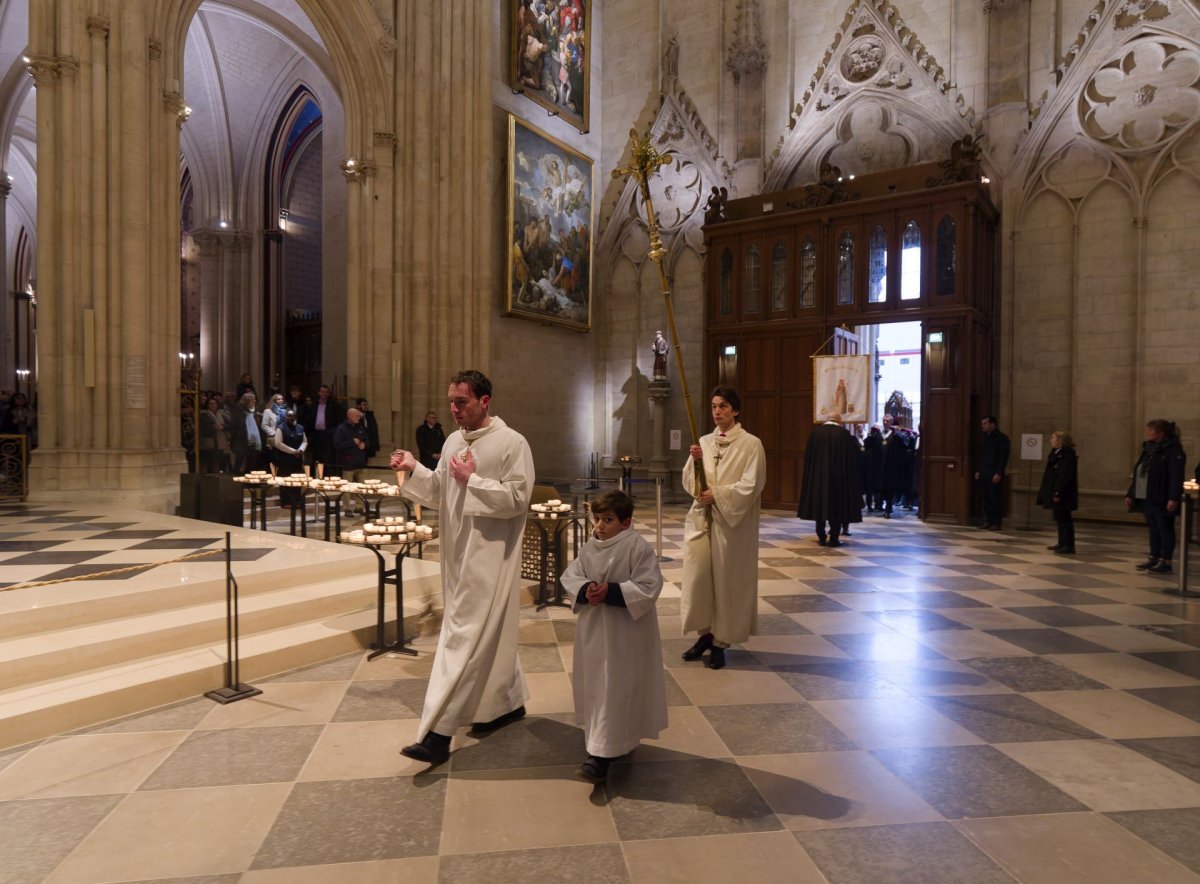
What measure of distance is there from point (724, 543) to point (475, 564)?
70.5 inches

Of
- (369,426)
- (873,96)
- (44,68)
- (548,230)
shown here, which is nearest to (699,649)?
(369,426)

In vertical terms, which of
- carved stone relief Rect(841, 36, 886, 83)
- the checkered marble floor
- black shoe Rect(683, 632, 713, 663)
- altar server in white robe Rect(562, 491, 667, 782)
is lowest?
the checkered marble floor

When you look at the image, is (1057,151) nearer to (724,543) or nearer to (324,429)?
(724,543)

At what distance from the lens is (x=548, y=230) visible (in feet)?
50.8

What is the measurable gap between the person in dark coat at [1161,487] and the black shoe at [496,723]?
7.25 metres

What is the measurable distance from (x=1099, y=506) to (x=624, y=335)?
9.79m

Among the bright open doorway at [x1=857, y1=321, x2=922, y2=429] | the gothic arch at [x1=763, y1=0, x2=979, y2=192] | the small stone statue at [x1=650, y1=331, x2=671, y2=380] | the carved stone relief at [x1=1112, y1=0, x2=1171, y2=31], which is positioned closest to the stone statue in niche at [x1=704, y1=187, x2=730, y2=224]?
the gothic arch at [x1=763, y1=0, x2=979, y2=192]

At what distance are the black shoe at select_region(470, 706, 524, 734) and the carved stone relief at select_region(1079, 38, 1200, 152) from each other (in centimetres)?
1297

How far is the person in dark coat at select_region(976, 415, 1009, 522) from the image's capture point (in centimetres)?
1070

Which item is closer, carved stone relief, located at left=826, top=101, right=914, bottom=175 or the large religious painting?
carved stone relief, located at left=826, top=101, right=914, bottom=175

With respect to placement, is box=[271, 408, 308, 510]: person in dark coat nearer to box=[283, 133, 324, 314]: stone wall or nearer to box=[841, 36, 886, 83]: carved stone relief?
box=[841, 36, 886, 83]: carved stone relief

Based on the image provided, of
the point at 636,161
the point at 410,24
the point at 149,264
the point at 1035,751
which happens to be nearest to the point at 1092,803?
the point at 1035,751

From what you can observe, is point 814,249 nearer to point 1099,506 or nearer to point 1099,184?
point 1099,184

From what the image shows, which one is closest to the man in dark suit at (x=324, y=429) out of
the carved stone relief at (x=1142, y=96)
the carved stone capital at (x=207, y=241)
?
the carved stone capital at (x=207, y=241)
